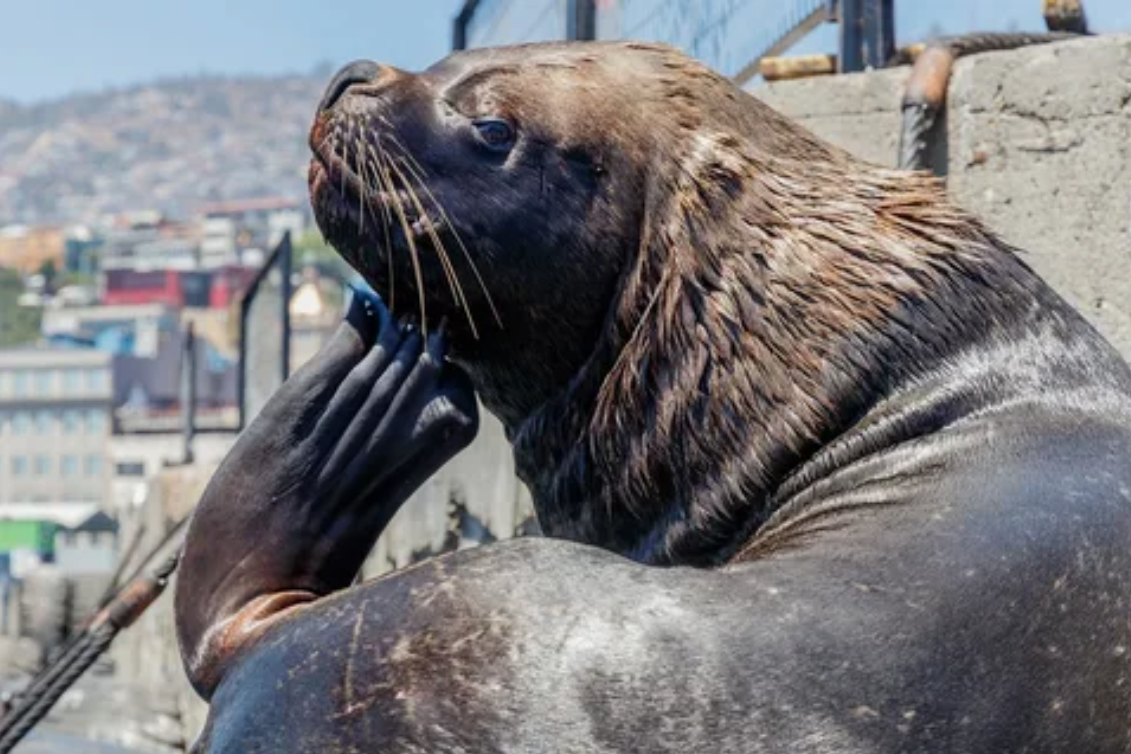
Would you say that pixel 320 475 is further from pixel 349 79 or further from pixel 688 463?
pixel 349 79

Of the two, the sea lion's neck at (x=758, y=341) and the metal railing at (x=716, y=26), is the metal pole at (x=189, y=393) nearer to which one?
the metal railing at (x=716, y=26)

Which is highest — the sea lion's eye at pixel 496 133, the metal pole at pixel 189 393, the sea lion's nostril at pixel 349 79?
the sea lion's nostril at pixel 349 79

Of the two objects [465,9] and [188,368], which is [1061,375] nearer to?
[465,9]

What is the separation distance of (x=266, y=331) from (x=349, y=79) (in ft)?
23.6

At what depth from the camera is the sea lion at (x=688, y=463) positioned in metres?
2.87

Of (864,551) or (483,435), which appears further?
(483,435)

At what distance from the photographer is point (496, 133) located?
12.5 feet

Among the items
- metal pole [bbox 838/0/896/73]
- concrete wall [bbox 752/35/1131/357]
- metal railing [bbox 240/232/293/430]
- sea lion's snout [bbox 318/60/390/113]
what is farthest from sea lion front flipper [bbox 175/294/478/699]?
metal railing [bbox 240/232/293/430]

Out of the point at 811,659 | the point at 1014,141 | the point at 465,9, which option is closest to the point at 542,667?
the point at 811,659

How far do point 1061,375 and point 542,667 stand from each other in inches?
40.5

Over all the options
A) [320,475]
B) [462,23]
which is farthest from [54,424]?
[320,475]

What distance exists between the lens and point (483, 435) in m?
7.41

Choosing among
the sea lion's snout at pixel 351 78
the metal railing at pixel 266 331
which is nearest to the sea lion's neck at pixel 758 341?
the sea lion's snout at pixel 351 78

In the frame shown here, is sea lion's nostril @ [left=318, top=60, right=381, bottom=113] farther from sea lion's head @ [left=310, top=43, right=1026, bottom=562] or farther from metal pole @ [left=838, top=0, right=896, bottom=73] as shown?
metal pole @ [left=838, top=0, right=896, bottom=73]
